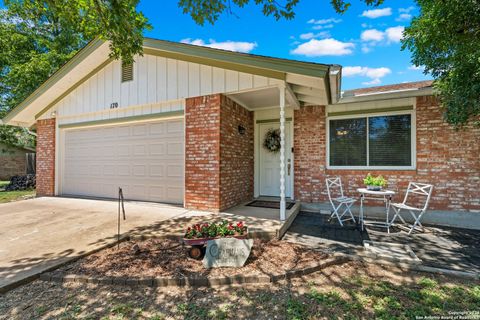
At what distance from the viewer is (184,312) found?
2.07m

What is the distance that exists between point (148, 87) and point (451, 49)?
6.46m

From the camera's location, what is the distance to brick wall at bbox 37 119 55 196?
7461 mm

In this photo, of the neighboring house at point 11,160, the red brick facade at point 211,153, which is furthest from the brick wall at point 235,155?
the neighboring house at point 11,160

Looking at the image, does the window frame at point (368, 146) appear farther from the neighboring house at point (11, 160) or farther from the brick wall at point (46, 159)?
the neighboring house at point (11, 160)

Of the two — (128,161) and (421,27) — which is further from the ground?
(421,27)

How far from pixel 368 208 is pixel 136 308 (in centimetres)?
529

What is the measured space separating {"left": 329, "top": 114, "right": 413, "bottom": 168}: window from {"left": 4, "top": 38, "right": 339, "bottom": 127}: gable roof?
1271 millimetres

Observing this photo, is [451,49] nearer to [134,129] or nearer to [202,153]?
[202,153]

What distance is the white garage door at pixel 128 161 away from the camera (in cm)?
577

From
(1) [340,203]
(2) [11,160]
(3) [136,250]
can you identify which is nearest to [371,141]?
(1) [340,203]

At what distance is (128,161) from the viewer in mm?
6406

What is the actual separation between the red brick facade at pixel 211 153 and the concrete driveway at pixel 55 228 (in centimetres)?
66

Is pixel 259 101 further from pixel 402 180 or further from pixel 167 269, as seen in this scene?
pixel 167 269

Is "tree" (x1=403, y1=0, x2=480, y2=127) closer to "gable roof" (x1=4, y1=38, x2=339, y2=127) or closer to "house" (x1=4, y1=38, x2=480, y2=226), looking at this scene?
"house" (x1=4, y1=38, x2=480, y2=226)
